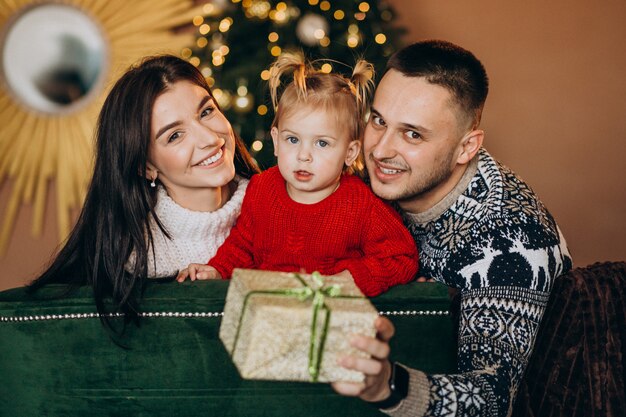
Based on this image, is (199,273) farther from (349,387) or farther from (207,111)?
(349,387)

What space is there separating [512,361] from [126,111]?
1.42 metres

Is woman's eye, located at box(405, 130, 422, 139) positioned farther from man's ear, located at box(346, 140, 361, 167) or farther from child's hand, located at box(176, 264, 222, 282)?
child's hand, located at box(176, 264, 222, 282)

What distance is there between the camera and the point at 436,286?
5.90ft

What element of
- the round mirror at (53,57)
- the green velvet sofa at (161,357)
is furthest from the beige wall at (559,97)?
the green velvet sofa at (161,357)

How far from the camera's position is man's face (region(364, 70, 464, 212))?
2.04m

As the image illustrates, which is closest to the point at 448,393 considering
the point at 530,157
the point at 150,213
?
the point at 150,213

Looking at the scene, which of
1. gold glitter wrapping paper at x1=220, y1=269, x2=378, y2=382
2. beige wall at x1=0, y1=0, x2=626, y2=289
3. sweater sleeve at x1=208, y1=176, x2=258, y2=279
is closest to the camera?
gold glitter wrapping paper at x1=220, y1=269, x2=378, y2=382

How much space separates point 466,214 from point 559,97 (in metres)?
2.87

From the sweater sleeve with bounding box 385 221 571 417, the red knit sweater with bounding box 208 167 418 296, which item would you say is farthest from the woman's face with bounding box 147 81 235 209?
the sweater sleeve with bounding box 385 221 571 417

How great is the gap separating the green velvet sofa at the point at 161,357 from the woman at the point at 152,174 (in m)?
0.23

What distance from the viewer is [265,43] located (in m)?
3.51

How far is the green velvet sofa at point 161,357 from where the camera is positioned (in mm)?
1730

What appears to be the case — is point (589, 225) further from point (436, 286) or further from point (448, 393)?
point (448, 393)

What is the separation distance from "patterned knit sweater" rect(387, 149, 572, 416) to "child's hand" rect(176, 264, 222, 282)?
68 cm
